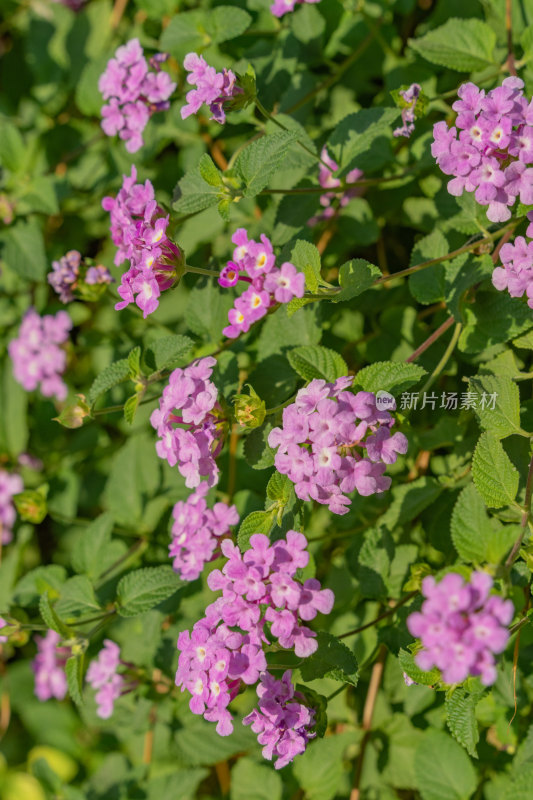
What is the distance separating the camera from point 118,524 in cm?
204

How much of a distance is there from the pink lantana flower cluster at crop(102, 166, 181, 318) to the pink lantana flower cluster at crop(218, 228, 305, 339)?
0.12 meters

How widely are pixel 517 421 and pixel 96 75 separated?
1.67 meters

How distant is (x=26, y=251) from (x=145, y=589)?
3.80 ft

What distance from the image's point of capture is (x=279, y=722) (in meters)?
1.17

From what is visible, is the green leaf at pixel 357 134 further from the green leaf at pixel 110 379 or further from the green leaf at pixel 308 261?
the green leaf at pixel 110 379

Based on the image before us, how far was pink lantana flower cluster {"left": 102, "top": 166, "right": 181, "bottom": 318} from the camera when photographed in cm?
130

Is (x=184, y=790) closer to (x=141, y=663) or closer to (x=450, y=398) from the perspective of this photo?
(x=141, y=663)

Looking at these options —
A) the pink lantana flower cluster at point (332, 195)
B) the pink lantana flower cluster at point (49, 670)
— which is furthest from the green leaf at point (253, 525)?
the pink lantana flower cluster at point (49, 670)

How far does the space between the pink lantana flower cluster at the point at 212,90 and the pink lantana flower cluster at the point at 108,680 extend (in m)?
1.27

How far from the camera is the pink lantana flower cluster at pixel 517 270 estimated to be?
1.24 m

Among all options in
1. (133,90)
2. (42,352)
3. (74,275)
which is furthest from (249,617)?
(42,352)

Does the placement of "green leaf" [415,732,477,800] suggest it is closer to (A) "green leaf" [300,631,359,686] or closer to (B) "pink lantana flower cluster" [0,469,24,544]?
(A) "green leaf" [300,631,359,686]

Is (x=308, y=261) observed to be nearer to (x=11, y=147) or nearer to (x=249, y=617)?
(x=249, y=617)

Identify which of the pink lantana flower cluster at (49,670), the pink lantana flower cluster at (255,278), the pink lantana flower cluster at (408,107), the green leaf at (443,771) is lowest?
the pink lantana flower cluster at (49,670)
